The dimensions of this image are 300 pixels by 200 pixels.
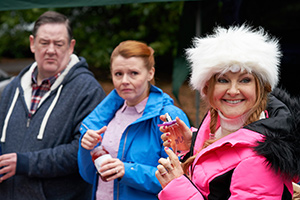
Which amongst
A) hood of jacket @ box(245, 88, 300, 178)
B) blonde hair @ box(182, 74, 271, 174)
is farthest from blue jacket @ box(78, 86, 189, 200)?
hood of jacket @ box(245, 88, 300, 178)

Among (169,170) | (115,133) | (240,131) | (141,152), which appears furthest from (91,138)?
(240,131)

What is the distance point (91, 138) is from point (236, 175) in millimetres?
1014

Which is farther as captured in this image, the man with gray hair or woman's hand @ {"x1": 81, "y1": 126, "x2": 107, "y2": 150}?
the man with gray hair

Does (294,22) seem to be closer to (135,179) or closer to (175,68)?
(175,68)

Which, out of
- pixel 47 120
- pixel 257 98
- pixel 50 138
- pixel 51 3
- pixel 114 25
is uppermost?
pixel 114 25

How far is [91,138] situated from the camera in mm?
2168

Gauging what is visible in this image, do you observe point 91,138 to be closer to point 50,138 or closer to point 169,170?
point 50,138

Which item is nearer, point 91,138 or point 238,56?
point 238,56

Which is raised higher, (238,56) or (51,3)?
(51,3)

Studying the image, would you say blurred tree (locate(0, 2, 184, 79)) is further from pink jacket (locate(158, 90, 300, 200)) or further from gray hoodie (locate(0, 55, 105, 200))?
pink jacket (locate(158, 90, 300, 200))

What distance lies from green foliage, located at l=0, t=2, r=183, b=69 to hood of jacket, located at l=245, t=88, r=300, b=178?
6.15 m

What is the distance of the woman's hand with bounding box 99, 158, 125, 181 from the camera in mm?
2031

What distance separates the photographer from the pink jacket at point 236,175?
1397 mm

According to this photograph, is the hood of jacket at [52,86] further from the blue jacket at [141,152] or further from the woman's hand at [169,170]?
the woman's hand at [169,170]
